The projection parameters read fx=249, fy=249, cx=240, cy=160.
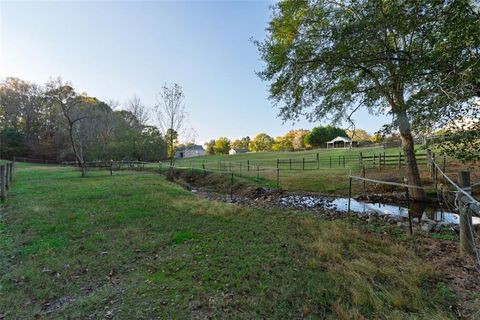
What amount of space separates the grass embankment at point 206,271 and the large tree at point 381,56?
3.23 m

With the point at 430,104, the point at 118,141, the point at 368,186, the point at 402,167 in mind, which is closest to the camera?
the point at 430,104

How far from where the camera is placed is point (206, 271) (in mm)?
4297

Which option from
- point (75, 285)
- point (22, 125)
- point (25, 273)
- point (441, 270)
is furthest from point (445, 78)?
point (22, 125)

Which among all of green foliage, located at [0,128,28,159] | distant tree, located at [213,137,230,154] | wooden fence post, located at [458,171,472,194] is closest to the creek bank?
wooden fence post, located at [458,171,472,194]

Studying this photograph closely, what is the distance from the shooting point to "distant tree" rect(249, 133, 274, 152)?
3681 inches

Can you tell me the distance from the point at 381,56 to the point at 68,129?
129 feet

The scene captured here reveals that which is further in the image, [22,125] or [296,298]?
[22,125]

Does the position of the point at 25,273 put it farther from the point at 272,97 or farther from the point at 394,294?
the point at 272,97

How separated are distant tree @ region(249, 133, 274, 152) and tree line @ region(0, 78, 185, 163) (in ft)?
167

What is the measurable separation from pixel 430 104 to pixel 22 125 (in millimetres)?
69270

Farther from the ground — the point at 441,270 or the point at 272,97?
the point at 272,97

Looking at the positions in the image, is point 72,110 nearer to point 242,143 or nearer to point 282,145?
point 282,145

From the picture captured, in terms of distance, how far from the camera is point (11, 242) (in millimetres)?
5723

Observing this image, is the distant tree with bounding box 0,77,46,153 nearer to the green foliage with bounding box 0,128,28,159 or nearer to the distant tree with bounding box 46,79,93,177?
the green foliage with bounding box 0,128,28,159
